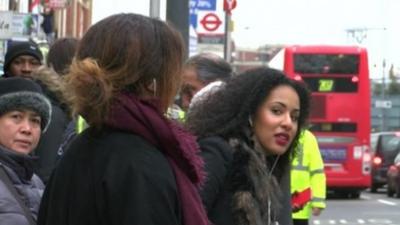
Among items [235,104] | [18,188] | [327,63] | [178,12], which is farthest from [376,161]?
[18,188]

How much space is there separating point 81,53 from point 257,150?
156 centimetres

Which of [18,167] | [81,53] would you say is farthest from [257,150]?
[81,53]

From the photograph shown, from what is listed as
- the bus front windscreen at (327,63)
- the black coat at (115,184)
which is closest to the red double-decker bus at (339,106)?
the bus front windscreen at (327,63)

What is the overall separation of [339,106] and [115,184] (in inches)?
1035

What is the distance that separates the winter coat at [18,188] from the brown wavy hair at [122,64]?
3.04ft

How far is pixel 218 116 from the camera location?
15.6 feet

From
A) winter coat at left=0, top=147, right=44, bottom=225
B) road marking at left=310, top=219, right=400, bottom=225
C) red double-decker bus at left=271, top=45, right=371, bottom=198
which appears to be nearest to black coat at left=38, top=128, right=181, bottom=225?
winter coat at left=0, top=147, right=44, bottom=225

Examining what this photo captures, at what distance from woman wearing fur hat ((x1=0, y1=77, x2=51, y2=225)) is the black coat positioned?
0.91m

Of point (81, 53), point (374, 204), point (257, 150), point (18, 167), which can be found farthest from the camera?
point (374, 204)

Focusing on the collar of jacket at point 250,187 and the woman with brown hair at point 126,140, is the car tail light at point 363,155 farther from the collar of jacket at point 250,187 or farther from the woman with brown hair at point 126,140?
the woman with brown hair at point 126,140

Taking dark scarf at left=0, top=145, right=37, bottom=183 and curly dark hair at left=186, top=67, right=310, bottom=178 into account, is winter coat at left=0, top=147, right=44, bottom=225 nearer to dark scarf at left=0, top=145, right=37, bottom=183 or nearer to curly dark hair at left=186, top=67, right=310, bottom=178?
dark scarf at left=0, top=145, right=37, bottom=183

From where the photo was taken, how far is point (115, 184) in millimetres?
3078

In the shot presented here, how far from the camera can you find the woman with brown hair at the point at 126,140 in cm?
308

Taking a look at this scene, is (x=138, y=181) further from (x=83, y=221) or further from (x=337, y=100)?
(x=337, y=100)
